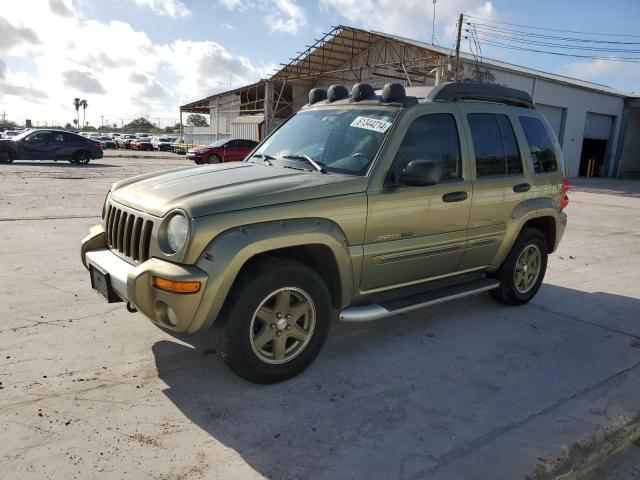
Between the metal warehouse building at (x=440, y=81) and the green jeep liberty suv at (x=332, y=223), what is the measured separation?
18.7 metres

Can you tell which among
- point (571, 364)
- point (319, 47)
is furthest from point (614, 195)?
point (571, 364)

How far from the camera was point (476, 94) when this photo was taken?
4.62 m

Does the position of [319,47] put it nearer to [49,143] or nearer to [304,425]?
[49,143]

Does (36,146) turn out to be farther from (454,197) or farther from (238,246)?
(238,246)

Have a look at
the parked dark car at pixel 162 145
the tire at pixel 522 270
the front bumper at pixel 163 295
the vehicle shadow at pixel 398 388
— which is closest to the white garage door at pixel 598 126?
the tire at pixel 522 270

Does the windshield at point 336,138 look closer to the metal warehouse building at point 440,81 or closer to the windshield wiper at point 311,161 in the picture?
the windshield wiper at point 311,161

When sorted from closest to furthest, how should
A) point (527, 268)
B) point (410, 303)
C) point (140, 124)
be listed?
point (410, 303) → point (527, 268) → point (140, 124)

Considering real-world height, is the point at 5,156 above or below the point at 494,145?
below

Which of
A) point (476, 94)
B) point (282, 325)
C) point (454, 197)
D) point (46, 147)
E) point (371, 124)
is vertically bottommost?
point (282, 325)

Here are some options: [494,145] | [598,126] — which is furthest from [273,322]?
[598,126]

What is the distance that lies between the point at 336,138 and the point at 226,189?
1199 millimetres

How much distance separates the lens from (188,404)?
3215mm

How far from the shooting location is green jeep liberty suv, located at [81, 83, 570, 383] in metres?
3.11

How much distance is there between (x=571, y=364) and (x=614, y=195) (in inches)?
734
